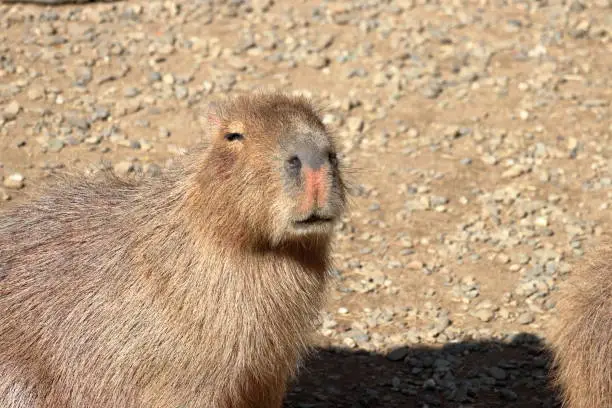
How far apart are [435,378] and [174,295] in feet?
5.40

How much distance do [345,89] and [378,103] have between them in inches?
10.3

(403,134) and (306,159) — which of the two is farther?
(403,134)

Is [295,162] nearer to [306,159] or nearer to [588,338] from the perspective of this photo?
[306,159]

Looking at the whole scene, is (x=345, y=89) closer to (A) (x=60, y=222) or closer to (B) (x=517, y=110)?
(B) (x=517, y=110)

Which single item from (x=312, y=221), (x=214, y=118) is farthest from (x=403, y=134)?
(x=312, y=221)

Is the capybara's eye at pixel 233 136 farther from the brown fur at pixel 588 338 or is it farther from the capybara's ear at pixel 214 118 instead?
the brown fur at pixel 588 338

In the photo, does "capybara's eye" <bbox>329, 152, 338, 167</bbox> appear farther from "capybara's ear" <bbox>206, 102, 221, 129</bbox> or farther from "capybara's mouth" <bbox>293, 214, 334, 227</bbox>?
"capybara's ear" <bbox>206, 102, 221, 129</bbox>

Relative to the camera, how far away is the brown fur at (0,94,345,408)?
11.4 feet

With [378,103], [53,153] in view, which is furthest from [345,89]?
[53,153]

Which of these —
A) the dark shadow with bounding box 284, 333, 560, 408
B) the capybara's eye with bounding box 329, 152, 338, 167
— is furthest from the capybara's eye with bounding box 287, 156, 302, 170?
the dark shadow with bounding box 284, 333, 560, 408

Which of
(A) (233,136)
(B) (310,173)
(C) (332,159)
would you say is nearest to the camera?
(B) (310,173)

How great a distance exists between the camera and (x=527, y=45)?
744cm

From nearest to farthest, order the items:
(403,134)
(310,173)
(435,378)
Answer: (310,173) < (435,378) < (403,134)

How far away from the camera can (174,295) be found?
3.56 metres
